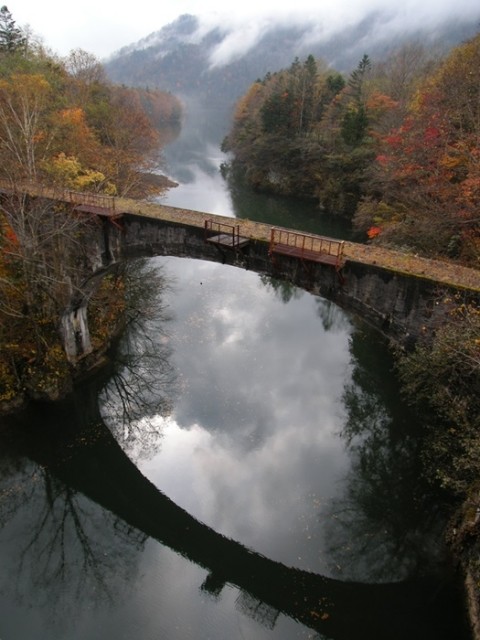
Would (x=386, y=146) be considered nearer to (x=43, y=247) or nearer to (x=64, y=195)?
(x=64, y=195)

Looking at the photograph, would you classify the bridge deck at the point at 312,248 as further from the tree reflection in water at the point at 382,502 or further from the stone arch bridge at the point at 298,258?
the tree reflection in water at the point at 382,502

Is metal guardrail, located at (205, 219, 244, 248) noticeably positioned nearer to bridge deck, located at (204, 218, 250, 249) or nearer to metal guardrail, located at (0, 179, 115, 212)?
bridge deck, located at (204, 218, 250, 249)

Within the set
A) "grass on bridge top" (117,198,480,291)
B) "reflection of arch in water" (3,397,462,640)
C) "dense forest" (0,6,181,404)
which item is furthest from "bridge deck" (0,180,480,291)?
"reflection of arch in water" (3,397,462,640)

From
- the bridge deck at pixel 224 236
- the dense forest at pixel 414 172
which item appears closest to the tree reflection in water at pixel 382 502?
the dense forest at pixel 414 172

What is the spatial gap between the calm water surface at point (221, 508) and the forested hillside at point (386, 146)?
327 inches

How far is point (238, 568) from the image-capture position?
533 inches

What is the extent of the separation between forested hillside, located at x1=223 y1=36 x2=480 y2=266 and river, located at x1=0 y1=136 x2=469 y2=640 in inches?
312

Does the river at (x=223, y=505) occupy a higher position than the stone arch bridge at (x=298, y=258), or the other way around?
the stone arch bridge at (x=298, y=258)

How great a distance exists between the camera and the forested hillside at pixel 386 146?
68.3ft

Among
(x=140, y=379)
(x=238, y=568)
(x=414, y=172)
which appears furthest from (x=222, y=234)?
(x=414, y=172)

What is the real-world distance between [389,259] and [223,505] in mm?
10014

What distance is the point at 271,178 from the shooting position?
55.2 m

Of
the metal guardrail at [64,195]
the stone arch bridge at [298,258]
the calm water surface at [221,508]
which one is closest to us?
the calm water surface at [221,508]

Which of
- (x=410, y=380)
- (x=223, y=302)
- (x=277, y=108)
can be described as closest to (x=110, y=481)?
(x=410, y=380)
